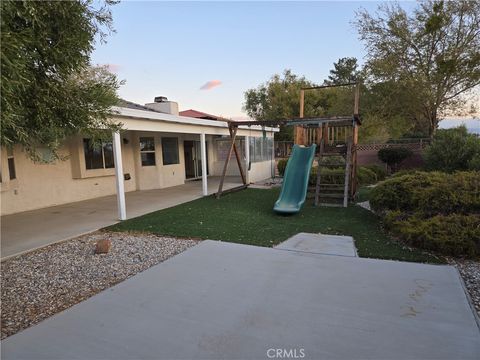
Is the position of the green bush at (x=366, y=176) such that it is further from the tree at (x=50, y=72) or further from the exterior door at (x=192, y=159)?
the tree at (x=50, y=72)

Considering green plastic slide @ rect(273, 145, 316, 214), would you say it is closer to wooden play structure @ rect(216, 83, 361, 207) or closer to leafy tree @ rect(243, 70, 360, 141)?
wooden play structure @ rect(216, 83, 361, 207)

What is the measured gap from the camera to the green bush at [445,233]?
13.8 feet

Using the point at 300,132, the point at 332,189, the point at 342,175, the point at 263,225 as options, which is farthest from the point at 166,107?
the point at 263,225

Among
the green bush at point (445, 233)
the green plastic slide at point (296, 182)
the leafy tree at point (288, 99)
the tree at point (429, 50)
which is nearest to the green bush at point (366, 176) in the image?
the green plastic slide at point (296, 182)

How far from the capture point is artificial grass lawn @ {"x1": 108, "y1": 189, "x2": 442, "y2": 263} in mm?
4820

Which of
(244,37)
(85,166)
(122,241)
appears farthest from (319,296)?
(85,166)

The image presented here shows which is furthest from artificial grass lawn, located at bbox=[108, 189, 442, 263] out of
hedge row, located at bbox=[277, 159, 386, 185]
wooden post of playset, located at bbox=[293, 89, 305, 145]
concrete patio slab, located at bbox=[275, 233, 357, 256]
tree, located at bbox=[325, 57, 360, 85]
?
tree, located at bbox=[325, 57, 360, 85]

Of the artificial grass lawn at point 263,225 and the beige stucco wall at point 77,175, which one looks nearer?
the artificial grass lawn at point 263,225

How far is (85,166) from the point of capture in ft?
30.7

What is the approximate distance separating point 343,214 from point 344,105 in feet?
45.7

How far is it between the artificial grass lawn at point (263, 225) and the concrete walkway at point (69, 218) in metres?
0.68

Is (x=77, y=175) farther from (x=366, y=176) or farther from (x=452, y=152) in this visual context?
(x=452, y=152)

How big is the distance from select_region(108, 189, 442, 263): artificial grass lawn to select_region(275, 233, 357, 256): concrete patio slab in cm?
14

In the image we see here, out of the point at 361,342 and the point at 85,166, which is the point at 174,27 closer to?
the point at 85,166
